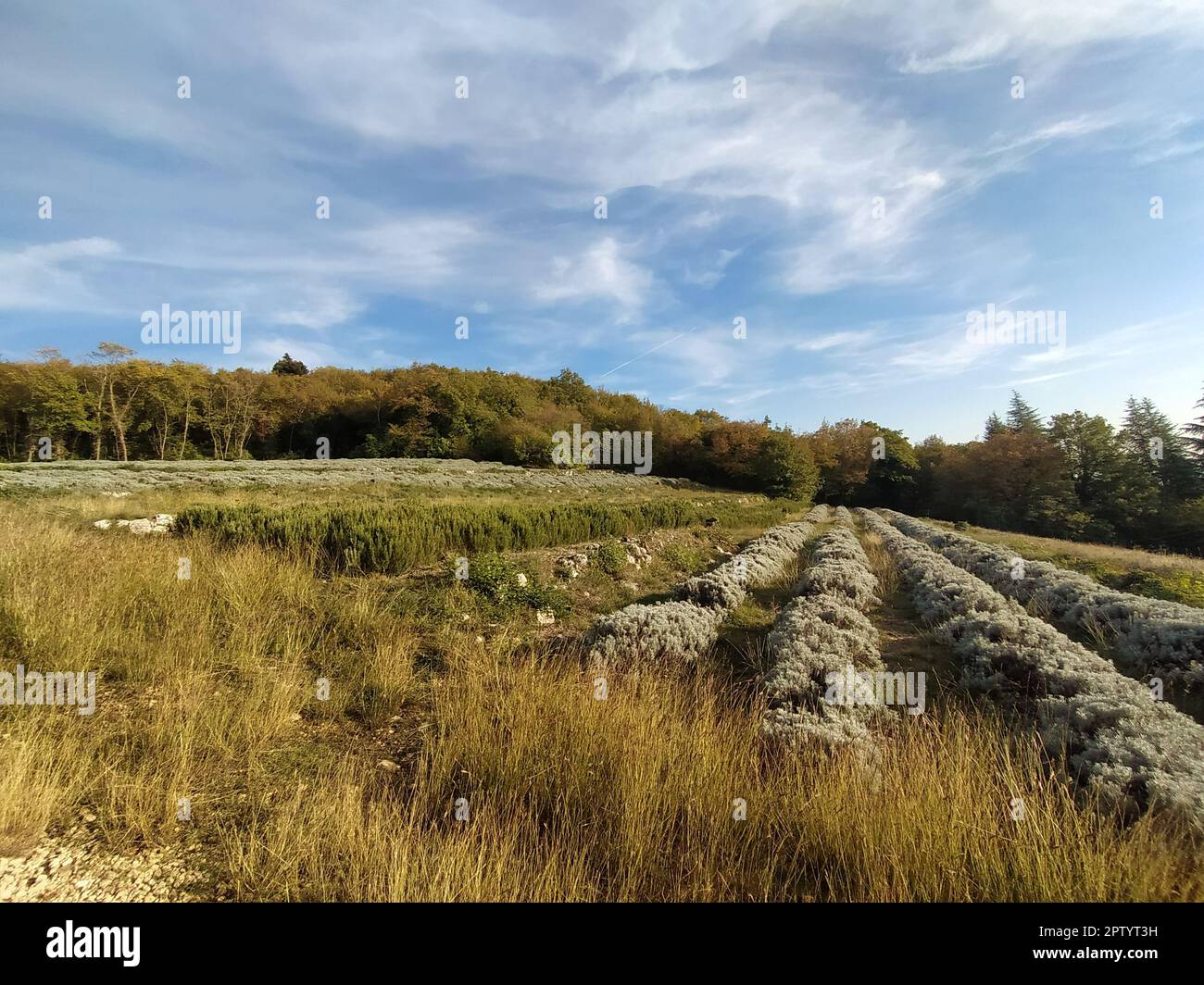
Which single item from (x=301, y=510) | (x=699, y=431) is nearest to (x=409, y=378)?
(x=699, y=431)

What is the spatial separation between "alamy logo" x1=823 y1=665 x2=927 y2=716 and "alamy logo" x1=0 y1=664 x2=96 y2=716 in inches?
243

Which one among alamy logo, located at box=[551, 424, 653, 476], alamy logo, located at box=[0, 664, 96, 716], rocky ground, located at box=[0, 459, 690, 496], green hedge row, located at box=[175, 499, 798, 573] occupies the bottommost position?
alamy logo, located at box=[0, 664, 96, 716]

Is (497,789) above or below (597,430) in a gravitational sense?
below

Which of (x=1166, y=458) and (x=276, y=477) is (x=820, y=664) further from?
(x=1166, y=458)

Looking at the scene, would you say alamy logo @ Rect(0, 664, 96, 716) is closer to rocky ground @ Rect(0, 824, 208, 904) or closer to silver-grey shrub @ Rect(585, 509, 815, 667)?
rocky ground @ Rect(0, 824, 208, 904)

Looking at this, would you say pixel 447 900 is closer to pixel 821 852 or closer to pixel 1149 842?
pixel 821 852

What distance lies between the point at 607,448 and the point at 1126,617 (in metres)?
51.7

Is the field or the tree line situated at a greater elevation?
the tree line

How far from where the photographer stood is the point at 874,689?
5141 millimetres

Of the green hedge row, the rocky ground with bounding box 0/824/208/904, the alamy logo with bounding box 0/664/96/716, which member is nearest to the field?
the rocky ground with bounding box 0/824/208/904
